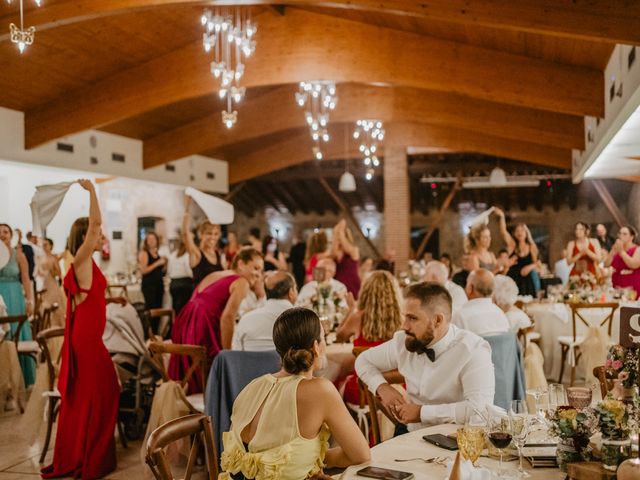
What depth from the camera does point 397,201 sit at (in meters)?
14.1

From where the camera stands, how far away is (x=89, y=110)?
9211 millimetres

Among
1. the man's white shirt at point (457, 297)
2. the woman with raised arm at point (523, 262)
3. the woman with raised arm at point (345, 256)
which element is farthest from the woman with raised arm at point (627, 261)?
the woman with raised arm at point (345, 256)

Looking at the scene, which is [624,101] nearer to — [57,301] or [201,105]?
[57,301]

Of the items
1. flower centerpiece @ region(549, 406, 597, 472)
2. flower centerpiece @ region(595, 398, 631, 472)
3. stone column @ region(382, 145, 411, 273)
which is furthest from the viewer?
stone column @ region(382, 145, 411, 273)

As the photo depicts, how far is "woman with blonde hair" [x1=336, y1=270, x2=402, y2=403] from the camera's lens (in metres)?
4.36

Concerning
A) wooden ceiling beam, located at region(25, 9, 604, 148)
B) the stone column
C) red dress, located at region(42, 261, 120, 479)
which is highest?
wooden ceiling beam, located at region(25, 9, 604, 148)

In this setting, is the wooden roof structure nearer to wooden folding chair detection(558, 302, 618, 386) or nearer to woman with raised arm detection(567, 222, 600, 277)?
woman with raised arm detection(567, 222, 600, 277)

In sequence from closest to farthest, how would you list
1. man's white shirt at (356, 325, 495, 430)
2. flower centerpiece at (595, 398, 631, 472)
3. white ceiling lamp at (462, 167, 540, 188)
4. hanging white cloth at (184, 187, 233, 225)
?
1. flower centerpiece at (595, 398, 631, 472)
2. man's white shirt at (356, 325, 495, 430)
3. hanging white cloth at (184, 187, 233, 225)
4. white ceiling lamp at (462, 167, 540, 188)

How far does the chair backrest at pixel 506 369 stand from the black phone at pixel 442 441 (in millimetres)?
1712

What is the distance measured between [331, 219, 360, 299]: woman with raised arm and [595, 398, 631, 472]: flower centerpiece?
5.38 m

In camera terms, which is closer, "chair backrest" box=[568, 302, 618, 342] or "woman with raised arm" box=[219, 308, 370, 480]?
"woman with raised arm" box=[219, 308, 370, 480]

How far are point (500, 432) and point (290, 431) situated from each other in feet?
2.12

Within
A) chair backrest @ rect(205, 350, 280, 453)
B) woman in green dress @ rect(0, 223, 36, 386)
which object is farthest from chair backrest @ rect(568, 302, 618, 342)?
woman in green dress @ rect(0, 223, 36, 386)

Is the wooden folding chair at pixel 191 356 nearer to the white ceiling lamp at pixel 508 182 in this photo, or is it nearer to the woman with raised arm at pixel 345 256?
the woman with raised arm at pixel 345 256
